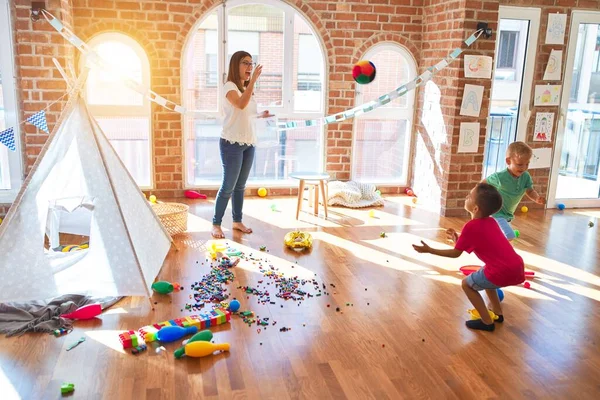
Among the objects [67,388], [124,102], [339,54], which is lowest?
[67,388]

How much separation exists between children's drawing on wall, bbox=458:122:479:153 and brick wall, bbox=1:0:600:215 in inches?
2.1

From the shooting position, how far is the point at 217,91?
555cm

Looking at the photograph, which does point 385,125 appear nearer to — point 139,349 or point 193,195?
point 193,195

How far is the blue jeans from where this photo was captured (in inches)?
161

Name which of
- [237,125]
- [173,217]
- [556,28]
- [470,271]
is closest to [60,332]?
[173,217]

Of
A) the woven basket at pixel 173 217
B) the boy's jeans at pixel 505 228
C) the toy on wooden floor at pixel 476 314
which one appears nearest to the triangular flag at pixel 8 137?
the woven basket at pixel 173 217

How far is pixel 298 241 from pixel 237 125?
945 mm

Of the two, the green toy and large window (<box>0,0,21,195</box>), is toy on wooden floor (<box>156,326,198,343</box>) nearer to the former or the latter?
the green toy

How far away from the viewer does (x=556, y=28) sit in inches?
207

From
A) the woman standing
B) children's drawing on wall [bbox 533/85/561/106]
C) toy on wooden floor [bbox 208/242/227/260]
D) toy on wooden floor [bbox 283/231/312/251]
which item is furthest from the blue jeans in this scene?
children's drawing on wall [bbox 533/85/561/106]

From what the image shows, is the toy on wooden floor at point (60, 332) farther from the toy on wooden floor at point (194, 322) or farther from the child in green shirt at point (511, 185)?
the child in green shirt at point (511, 185)

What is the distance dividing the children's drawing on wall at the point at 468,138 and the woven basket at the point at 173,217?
254 centimetres

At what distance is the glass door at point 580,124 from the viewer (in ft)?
17.7

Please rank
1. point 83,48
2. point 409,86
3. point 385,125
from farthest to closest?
point 385,125 < point 409,86 < point 83,48
